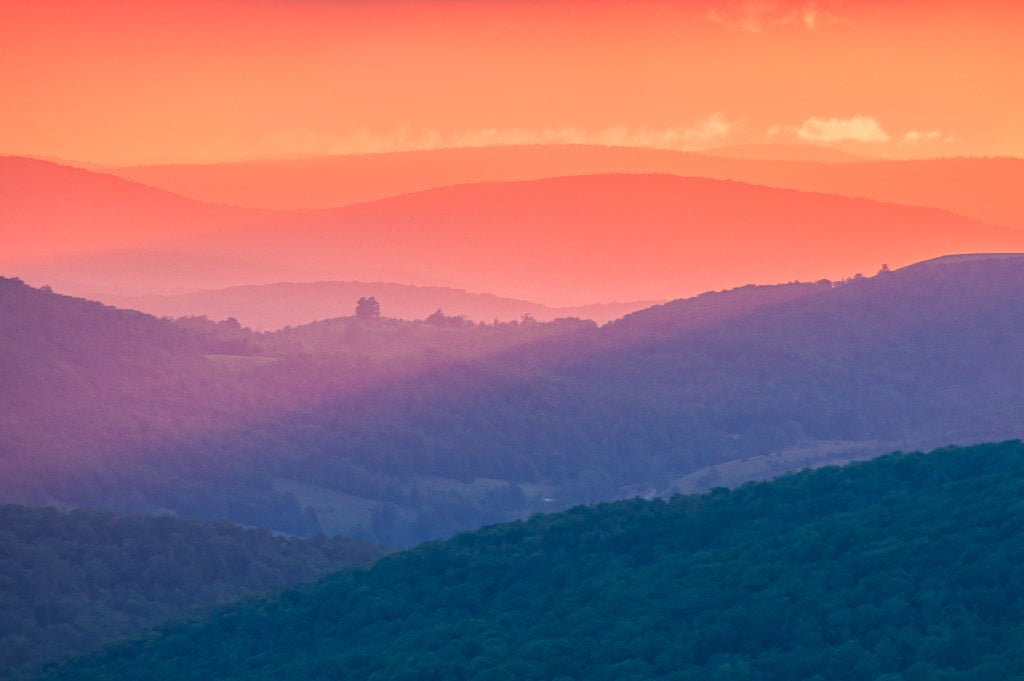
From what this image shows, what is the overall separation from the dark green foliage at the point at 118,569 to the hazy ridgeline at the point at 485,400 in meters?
27.5

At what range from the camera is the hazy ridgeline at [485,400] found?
133 meters

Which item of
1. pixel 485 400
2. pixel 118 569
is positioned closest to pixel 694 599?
pixel 118 569

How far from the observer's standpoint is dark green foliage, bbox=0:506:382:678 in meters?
77.8

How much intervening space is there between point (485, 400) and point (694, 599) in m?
105

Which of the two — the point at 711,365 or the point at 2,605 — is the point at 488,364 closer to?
the point at 711,365

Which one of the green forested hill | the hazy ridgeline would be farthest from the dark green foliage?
the hazy ridgeline

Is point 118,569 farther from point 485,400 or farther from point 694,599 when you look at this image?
point 485,400

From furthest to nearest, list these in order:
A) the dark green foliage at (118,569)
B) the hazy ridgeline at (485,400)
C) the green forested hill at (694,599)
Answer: the hazy ridgeline at (485,400) < the dark green foliage at (118,569) < the green forested hill at (694,599)

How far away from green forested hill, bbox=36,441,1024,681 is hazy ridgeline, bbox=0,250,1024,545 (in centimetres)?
5268

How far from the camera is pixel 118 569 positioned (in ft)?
282

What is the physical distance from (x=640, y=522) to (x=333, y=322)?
123m

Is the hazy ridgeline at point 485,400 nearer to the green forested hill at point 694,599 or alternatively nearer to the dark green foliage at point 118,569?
the dark green foliage at point 118,569

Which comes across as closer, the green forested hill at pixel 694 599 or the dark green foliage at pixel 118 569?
the green forested hill at pixel 694 599

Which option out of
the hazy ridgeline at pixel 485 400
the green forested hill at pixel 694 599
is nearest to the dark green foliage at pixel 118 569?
the green forested hill at pixel 694 599
